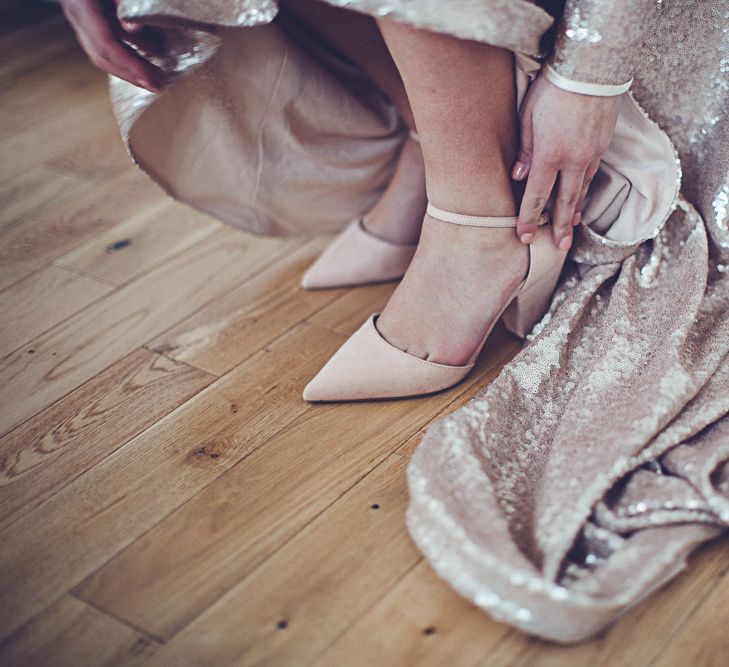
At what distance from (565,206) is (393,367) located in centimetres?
21

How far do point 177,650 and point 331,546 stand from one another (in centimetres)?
13

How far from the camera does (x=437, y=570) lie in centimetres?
59

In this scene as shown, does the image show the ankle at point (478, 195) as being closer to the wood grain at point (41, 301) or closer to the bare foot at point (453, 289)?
the bare foot at point (453, 289)

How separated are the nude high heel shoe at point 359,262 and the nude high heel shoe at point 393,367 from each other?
172 millimetres

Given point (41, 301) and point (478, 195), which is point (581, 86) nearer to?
point (478, 195)

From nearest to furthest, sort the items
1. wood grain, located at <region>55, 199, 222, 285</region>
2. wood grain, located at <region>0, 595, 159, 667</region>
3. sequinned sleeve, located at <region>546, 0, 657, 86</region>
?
wood grain, located at <region>0, 595, 159, 667</region> → sequinned sleeve, located at <region>546, 0, 657, 86</region> → wood grain, located at <region>55, 199, 222, 285</region>

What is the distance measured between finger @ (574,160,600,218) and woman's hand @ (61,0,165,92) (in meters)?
0.41

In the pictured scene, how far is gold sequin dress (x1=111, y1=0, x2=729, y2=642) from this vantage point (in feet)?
1.94

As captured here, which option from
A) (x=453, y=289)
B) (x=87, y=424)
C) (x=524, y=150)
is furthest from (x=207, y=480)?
(x=524, y=150)

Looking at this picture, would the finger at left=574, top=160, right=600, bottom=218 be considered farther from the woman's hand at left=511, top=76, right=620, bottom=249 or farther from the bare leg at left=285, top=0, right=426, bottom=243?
the bare leg at left=285, top=0, right=426, bottom=243

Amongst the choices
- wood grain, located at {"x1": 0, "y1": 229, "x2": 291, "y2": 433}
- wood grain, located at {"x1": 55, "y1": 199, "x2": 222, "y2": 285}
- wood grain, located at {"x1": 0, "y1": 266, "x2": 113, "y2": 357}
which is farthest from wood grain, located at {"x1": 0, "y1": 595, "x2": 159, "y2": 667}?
wood grain, located at {"x1": 55, "y1": 199, "x2": 222, "y2": 285}

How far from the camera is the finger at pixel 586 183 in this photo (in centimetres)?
74

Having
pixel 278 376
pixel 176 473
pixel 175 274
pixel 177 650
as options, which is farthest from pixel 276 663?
pixel 175 274

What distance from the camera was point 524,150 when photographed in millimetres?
741
